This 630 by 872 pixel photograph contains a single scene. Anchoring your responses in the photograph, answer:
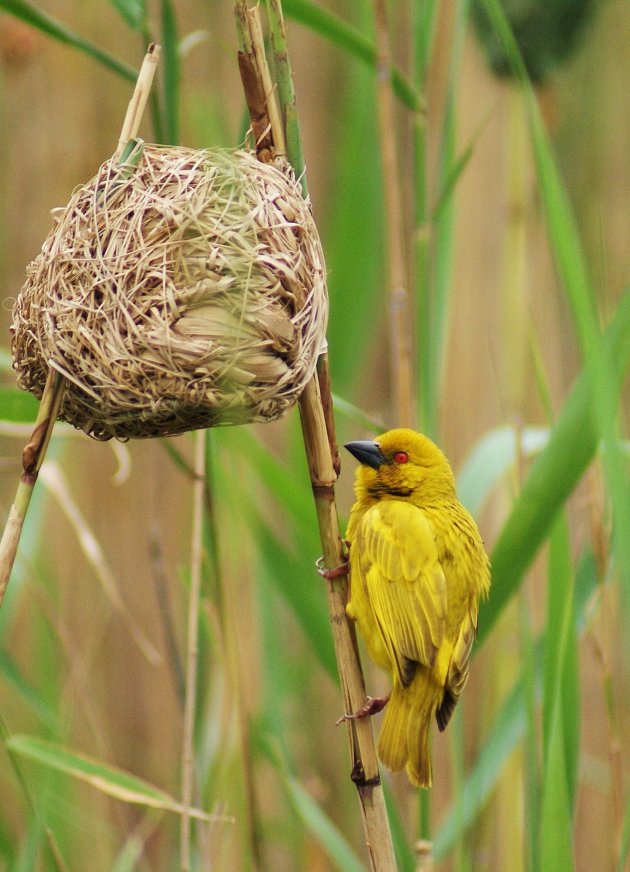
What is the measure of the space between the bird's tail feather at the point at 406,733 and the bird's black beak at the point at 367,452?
17.4 inches

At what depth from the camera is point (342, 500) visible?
127 inches

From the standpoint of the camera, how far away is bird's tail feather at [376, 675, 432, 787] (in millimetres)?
1837

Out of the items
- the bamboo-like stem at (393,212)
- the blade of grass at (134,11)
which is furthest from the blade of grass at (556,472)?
the blade of grass at (134,11)

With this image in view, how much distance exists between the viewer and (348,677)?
148 centimetres

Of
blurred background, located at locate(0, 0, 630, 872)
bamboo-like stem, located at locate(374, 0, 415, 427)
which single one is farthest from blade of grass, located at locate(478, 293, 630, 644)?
bamboo-like stem, located at locate(374, 0, 415, 427)

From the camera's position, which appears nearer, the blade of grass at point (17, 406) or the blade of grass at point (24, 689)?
the blade of grass at point (17, 406)

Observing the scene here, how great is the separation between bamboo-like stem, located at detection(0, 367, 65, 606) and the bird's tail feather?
881 millimetres

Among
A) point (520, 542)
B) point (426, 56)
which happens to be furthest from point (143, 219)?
point (520, 542)

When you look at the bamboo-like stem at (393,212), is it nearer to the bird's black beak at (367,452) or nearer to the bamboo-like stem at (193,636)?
the bird's black beak at (367,452)

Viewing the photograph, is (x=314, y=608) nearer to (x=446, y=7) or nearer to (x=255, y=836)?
(x=255, y=836)

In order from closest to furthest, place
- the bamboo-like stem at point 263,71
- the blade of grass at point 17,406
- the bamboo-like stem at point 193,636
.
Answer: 1. the bamboo-like stem at point 263,71
2. the blade of grass at point 17,406
3. the bamboo-like stem at point 193,636

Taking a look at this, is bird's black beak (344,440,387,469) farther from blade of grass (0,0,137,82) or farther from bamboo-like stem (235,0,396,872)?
blade of grass (0,0,137,82)

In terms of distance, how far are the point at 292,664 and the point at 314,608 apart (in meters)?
0.82

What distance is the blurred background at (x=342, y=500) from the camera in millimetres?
1733
